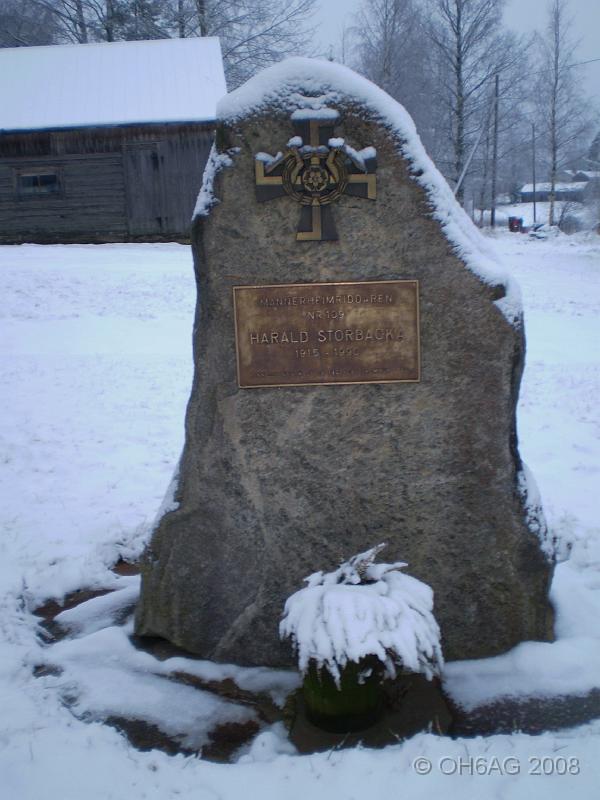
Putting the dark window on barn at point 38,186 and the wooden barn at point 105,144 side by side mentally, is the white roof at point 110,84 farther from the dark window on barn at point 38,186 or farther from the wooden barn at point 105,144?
the dark window on barn at point 38,186

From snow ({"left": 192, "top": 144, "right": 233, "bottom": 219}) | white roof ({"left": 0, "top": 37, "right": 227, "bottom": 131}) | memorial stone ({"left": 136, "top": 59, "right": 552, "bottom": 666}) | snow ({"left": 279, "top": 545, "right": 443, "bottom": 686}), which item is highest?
white roof ({"left": 0, "top": 37, "right": 227, "bottom": 131})

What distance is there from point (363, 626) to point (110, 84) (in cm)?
2030

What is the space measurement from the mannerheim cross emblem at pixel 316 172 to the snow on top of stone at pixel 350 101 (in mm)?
74

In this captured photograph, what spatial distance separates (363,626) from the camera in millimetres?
2660

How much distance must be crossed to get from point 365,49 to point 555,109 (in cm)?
845

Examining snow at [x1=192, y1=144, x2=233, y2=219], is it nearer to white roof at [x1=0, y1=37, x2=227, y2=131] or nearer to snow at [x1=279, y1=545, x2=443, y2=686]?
snow at [x1=279, y1=545, x2=443, y2=686]

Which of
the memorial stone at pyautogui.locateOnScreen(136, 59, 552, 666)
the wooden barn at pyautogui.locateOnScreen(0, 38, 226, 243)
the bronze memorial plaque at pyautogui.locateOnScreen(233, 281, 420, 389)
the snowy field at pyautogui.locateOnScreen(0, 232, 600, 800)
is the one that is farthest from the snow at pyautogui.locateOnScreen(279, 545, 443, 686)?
the wooden barn at pyautogui.locateOnScreen(0, 38, 226, 243)

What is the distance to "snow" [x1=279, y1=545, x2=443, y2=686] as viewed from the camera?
2.64 metres

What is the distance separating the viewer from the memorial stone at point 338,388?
3111mm

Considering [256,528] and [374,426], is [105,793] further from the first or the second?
[374,426]

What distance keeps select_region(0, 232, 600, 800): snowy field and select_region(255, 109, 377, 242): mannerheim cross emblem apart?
2049 millimetres

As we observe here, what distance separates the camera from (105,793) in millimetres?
2498

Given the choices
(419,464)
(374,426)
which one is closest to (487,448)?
(419,464)

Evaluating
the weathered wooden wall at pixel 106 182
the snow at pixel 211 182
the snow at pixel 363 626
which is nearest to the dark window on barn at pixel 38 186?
the weathered wooden wall at pixel 106 182
